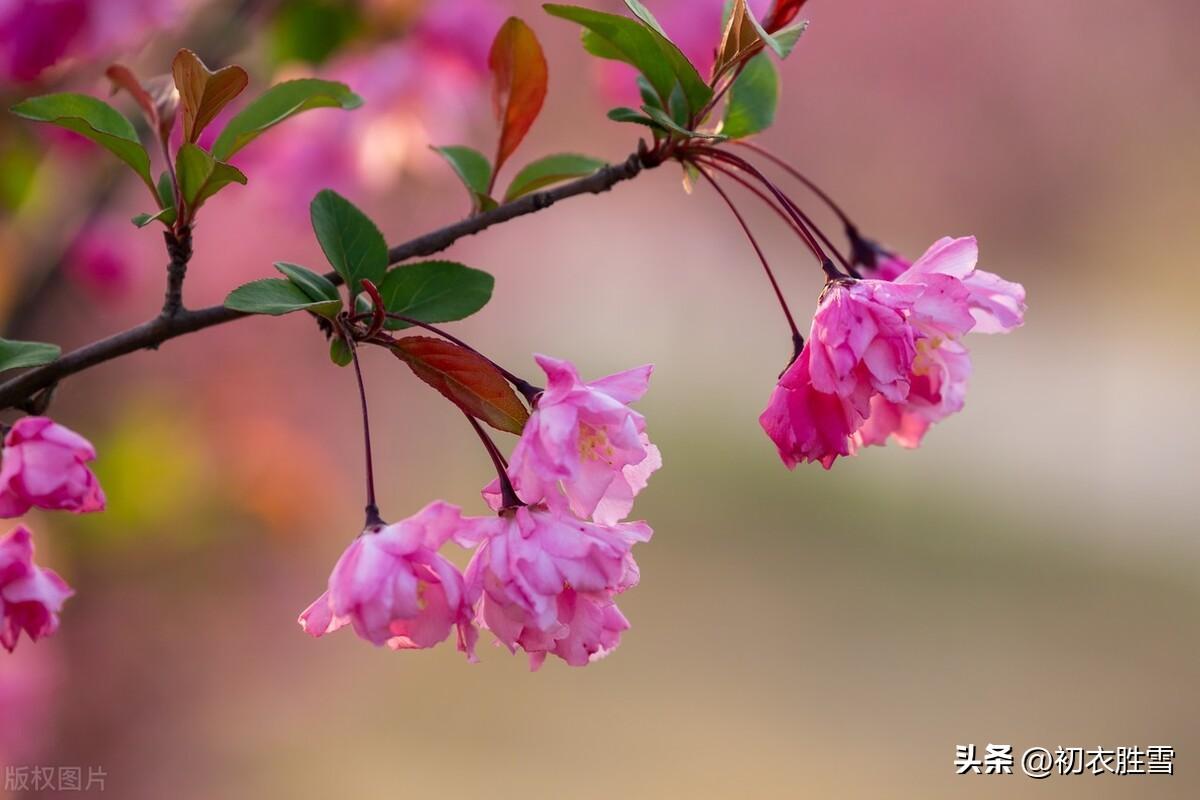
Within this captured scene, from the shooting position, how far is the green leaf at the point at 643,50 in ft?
1.77

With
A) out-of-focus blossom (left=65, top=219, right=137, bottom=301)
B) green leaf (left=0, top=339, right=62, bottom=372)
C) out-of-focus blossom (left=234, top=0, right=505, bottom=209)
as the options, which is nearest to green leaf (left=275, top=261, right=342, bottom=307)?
green leaf (left=0, top=339, right=62, bottom=372)

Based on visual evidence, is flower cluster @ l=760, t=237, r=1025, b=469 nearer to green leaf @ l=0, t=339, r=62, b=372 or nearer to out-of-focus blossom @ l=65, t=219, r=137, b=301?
green leaf @ l=0, t=339, r=62, b=372

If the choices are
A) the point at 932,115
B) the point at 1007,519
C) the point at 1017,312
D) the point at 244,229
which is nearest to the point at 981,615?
the point at 1007,519

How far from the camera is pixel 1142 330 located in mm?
7352

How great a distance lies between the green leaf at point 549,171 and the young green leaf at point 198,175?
6.7 inches

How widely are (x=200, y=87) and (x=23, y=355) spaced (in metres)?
0.15

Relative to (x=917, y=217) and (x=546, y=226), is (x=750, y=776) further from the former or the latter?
(x=546, y=226)

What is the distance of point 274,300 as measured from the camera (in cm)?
50

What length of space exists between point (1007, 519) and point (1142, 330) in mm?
2550

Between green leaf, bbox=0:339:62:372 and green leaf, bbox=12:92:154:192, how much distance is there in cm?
10

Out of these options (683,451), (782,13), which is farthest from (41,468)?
(683,451)

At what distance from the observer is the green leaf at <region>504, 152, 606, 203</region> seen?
25.1 inches

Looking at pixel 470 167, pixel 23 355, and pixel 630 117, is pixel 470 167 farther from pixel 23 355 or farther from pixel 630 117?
pixel 23 355

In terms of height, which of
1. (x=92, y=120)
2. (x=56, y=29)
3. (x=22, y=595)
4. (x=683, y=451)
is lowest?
(x=22, y=595)
